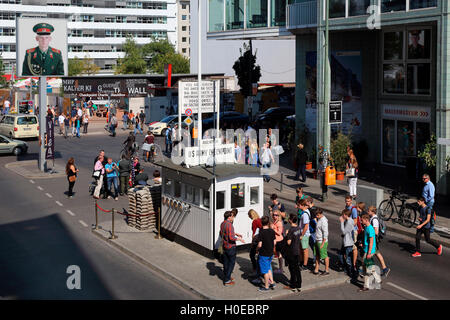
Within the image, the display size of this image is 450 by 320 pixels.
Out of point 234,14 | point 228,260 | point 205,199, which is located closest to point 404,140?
point 234,14

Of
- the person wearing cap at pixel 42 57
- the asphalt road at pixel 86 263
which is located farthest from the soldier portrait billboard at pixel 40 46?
the asphalt road at pixel 86 263

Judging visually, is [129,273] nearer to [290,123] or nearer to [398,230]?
[398,230]

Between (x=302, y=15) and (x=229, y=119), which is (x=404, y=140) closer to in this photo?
(x=302, y=15)

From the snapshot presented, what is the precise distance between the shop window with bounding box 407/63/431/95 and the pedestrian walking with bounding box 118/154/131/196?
13.2m

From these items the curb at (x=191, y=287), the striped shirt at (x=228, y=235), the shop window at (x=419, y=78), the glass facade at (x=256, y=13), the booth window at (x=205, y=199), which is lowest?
the curb at (x=191, y=287)

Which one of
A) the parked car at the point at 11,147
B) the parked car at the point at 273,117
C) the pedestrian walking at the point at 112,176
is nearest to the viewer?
the pedestrian walking at the point at 112,176

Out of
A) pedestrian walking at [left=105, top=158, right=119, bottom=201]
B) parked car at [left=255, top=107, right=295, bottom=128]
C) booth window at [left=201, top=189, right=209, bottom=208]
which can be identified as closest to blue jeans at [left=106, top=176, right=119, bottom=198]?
pedestrian walking at [left=105, top=158, right=119, bottom=201]

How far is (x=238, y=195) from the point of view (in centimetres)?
1611

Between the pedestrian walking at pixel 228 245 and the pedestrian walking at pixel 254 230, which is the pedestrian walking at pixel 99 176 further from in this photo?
the pedestrian walking at pixel 228 245

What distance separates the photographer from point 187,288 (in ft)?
45.8

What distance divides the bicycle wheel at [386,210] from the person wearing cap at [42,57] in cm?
1809

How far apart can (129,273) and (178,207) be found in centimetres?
263

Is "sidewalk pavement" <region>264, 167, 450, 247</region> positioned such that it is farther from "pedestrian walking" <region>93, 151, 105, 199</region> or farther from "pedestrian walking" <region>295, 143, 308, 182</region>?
"pedestrian walking" <region>93, 151, 105, 199</region>

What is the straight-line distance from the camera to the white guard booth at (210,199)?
15.7 m
